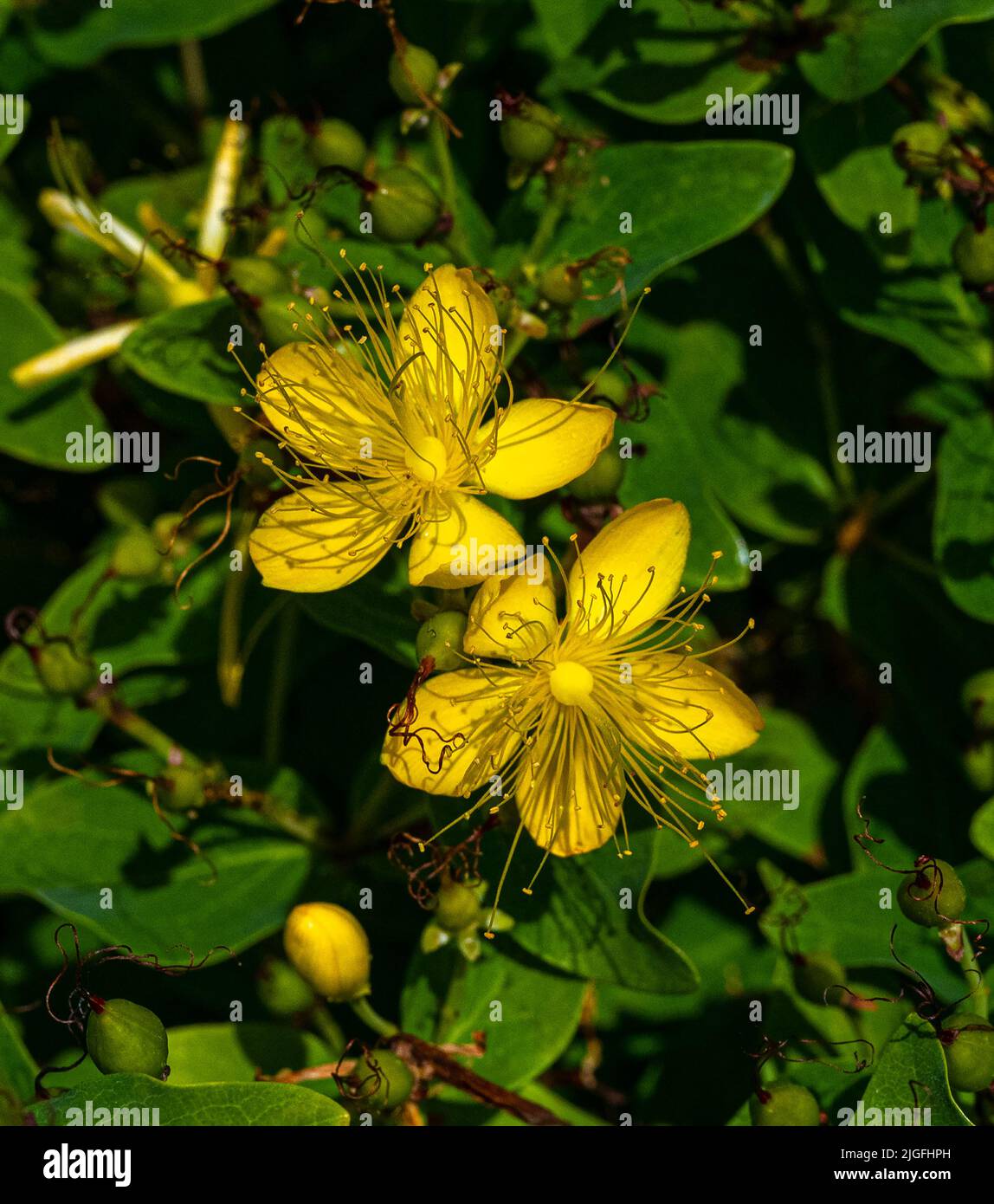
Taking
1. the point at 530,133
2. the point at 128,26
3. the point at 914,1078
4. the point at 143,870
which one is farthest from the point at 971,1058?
the point at 128,26

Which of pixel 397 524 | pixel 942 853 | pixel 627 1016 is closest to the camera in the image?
pixel 397 524

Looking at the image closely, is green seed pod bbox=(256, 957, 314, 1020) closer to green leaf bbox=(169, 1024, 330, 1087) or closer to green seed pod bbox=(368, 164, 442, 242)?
green leaf bbox=(169, 1024, 330, 1087)

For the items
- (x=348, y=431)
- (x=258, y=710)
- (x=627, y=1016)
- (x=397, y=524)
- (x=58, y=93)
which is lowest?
(x=627, y=1016)

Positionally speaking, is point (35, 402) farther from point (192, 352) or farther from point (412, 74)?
point (412, 74)

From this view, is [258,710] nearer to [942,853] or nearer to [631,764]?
[631,764]

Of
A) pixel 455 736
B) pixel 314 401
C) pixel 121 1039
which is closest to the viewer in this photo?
pixel 121 1039

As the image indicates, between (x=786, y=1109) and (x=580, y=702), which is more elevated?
(x=580, y=702)

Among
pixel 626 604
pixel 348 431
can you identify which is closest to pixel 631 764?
pixel 626 604
